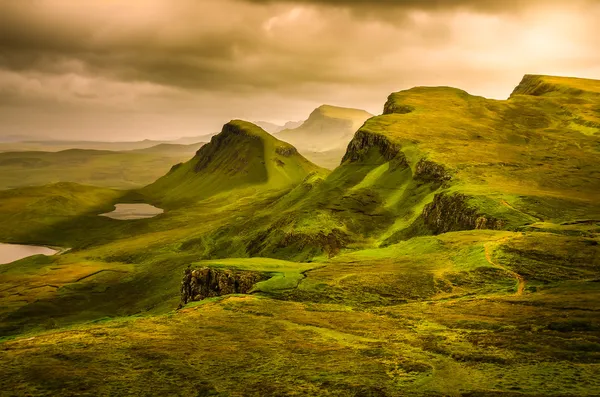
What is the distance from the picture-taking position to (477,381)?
41625mm

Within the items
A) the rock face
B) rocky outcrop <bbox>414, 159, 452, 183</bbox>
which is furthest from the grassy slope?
rocky outcrop <bbox>414, 159, 452, 183</bbox>

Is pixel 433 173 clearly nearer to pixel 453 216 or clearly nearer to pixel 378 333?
pixel 453 216

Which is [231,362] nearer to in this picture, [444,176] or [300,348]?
[300,348]

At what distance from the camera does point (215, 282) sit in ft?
323

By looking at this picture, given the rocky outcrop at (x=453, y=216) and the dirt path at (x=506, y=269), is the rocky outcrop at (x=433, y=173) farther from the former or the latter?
the dirt path at (x=506, y=269)

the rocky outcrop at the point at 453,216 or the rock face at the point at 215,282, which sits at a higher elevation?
the rocky outcrop at the point at 453,216

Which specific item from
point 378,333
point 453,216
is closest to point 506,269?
point 378,333

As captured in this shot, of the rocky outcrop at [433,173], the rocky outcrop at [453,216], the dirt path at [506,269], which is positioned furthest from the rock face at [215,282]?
the rocky outcrop at [433,173]

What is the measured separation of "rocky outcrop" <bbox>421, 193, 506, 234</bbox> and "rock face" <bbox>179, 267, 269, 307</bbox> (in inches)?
2813

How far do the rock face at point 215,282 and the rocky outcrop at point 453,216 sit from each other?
234ft

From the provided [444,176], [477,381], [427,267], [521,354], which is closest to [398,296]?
[427,267]

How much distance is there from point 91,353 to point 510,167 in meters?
180

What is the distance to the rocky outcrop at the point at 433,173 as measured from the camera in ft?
596

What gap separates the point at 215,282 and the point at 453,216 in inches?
3331
